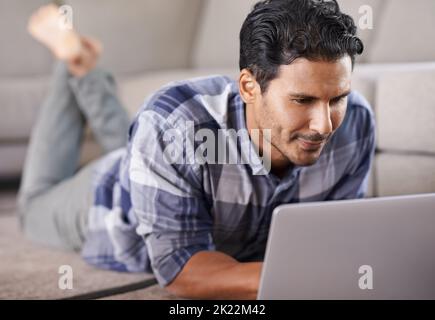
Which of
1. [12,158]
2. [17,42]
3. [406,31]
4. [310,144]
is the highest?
[406,31]

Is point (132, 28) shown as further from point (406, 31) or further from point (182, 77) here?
point (406, 31)

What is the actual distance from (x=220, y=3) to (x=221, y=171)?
399 mm

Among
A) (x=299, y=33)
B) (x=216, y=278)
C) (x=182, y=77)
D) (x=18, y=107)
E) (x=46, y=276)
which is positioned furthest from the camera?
(x=18, y=107)

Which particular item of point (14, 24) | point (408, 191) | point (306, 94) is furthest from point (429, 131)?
point (14, 24)

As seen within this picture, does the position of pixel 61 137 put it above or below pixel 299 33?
below

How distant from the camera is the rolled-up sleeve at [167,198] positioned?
3.39ft

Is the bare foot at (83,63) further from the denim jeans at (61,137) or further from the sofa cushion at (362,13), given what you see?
the sofa cushion at (362,13)

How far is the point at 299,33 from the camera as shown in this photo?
87 centimetres

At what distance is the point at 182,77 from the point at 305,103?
0.58 meters

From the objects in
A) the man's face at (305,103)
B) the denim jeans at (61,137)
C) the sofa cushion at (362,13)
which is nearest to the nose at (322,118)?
the man's face at (305,103)

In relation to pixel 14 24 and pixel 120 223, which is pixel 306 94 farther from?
pixel 14 24

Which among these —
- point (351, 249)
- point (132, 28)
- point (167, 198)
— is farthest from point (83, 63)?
point (351, 249)

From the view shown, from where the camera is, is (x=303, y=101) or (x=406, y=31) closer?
(x=303, y=101)

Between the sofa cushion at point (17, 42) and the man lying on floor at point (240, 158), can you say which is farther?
the sofa cushion at point (17, 42)
